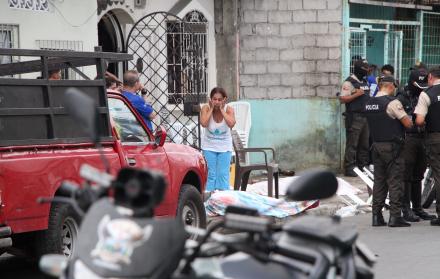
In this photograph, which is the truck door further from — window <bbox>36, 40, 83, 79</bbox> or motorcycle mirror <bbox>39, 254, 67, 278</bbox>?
motorcycle mirror <bbox>39, 254, 67, 278</bbox>

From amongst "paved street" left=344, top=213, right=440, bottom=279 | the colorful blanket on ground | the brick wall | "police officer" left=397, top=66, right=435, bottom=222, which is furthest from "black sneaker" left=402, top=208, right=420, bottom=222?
the brick wall

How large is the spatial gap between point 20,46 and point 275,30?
508 cm

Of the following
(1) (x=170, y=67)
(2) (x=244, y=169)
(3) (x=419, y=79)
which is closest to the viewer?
(3) (x=419, y=79)

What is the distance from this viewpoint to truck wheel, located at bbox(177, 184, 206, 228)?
9.59 meters

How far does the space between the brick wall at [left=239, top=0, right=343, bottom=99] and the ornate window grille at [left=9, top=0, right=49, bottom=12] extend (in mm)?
4078

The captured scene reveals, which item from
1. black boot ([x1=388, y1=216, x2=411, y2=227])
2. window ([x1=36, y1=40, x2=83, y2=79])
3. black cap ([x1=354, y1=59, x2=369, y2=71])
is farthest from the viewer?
black cap ([x1=354, y1=59, x2=369, y2=71])

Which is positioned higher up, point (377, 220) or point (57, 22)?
Answer: point (57, 22)

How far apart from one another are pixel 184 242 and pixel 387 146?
25.6 feet

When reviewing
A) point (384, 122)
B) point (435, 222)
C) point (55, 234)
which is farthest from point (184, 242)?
point (435, 222)

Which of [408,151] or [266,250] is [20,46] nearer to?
[408,151]

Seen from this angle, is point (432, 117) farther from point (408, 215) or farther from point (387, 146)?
point (408, 215)

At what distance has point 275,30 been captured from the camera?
16.0 m

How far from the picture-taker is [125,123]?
9391mm

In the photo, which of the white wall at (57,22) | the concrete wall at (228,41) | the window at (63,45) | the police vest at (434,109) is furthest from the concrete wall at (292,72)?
the police vest at (434,109)
